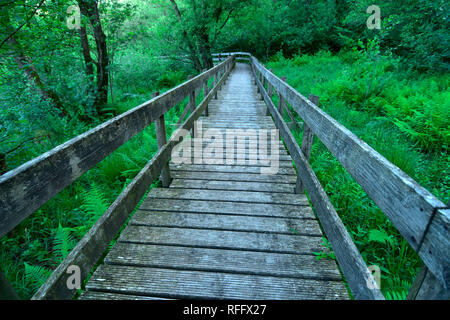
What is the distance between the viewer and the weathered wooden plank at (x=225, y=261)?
Answer: 198 centimetres

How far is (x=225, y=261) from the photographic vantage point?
2.09 metres

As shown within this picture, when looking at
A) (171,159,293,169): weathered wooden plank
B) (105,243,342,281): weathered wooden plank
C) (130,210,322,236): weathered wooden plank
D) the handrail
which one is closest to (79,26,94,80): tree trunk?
(171,159,293,169): weathered wooden plank

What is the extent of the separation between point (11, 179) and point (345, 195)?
325 centimetres

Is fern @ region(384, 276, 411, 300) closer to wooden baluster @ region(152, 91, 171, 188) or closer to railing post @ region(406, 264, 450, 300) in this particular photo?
railing post @ region(406, 264, 450, 300)

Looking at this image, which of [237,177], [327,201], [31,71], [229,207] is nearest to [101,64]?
[31,71]

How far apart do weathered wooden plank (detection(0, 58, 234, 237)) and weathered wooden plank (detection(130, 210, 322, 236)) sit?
1088 mm

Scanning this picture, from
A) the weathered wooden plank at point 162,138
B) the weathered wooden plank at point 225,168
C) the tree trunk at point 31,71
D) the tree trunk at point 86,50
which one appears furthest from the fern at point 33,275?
the tree trunk at point 86,50

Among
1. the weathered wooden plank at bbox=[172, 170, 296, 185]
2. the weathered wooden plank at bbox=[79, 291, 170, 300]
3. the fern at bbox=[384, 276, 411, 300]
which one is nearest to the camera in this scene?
the weathered wooden plank at bbox=[79, 291, 170, 300]

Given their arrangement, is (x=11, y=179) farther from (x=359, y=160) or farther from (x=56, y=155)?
(x=359, y=160)

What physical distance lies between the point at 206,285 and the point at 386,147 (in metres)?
3.97

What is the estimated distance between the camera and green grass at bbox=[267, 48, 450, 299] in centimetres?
228

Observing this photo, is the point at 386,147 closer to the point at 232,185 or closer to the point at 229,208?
the point at 232,185

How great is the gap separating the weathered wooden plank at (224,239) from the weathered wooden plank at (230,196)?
617 mm
